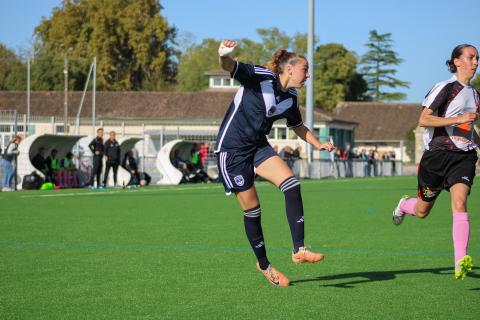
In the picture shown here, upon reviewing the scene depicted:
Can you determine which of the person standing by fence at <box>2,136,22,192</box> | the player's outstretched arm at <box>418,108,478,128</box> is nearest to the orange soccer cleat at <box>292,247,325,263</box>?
the player's outstretched arm at <box>418,108,478,128</box>

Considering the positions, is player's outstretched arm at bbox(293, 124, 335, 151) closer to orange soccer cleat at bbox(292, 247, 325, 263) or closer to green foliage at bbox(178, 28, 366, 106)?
orange soccer cleat at bbox(292, 247, 325, 263)

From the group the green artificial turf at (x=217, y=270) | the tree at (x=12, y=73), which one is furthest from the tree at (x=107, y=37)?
the green artificial turf at (x=217, y=270)

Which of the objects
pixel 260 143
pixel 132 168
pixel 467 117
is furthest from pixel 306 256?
pixel 132 168

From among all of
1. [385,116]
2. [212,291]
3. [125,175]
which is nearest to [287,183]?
[212,291]

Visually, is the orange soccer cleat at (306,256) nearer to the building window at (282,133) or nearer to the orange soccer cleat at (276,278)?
the orange soccer cleat at (276,278)

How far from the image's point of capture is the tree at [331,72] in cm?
10019

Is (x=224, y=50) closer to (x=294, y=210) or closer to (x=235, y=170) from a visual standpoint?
(x=235, y=170)

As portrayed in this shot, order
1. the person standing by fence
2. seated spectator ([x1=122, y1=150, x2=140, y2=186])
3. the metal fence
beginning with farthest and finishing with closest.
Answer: the metal fence
seated spectator ([x1=122, y1=150, x2=140, y2=186])
the person standing by fence

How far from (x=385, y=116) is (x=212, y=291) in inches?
3987

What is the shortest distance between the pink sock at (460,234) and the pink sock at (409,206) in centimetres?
123

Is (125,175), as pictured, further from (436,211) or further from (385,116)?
(385,116)

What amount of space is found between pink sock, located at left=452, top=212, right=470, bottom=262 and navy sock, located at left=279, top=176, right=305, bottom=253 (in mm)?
1265

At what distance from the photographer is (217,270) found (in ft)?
28.1

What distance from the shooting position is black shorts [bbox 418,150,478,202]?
307 inches
